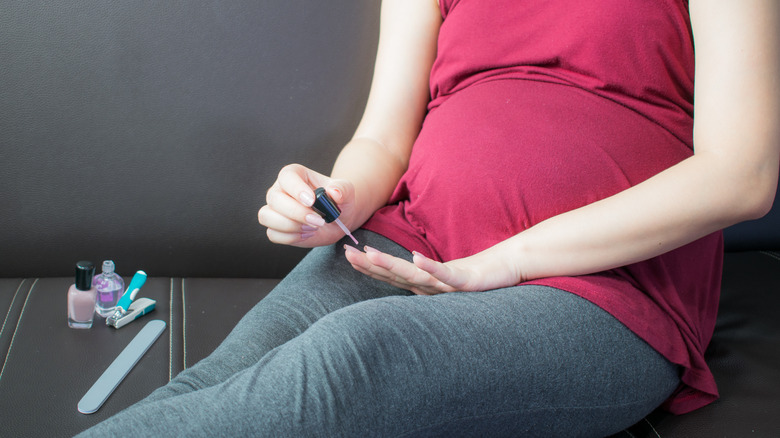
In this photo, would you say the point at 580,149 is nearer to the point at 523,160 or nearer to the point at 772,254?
the point at 523,160

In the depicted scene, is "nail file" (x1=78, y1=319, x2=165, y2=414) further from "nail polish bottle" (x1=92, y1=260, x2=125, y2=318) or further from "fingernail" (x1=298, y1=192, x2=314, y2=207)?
"fingernail" (x1=298, y1=192, x2=314, y2=207)

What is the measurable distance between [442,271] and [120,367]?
53cm

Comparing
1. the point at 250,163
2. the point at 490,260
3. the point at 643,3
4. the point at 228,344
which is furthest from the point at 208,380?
the point at 643,3

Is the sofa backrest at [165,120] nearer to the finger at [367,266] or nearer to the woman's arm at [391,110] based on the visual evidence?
the woman's arm at [391,110]

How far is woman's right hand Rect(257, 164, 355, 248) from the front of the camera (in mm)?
737

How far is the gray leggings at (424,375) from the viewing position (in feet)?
1.71

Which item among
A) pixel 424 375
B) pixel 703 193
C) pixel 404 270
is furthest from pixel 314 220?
pixel 703 193

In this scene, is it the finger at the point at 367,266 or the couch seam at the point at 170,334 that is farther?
the couch seam at the point at 170,334

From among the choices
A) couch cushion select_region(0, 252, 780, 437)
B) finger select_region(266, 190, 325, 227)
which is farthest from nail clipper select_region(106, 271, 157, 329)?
finger select_region(266, 190, 325, 227)

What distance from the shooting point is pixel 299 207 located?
29.1 inches

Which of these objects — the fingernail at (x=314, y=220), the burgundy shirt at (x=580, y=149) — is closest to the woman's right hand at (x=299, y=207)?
the fingernail at (x=314, y=220)

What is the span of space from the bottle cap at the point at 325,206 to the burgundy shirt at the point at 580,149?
0.48 feet

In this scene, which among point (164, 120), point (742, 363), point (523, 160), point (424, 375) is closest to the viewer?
point (424, 375)

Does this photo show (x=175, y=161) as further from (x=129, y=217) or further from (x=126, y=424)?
(x=126, y=424)
